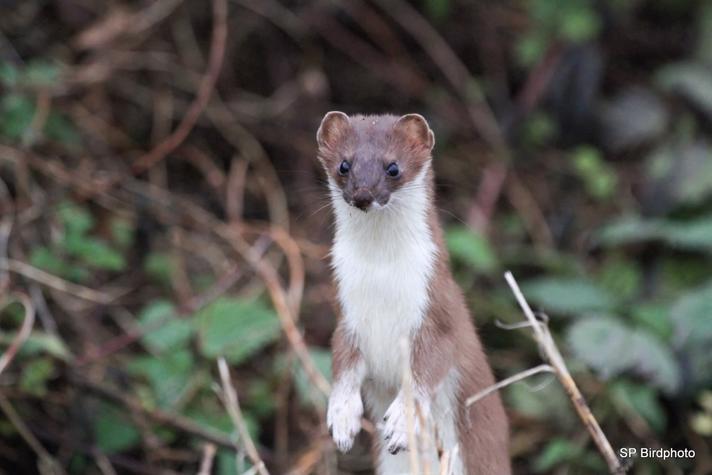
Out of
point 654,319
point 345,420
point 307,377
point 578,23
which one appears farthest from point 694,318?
point 345,420

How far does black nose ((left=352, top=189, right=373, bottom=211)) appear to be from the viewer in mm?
2574

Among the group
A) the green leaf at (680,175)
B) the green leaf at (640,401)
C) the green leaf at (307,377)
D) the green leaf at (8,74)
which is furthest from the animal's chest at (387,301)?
the green leaf at (8,74)

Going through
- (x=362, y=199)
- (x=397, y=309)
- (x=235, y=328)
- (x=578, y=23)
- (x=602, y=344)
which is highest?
(x=362, y=199)

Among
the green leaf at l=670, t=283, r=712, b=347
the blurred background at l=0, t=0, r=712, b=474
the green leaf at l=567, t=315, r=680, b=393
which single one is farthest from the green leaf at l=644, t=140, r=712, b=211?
the green leaf at l=567, t=315, r=680, b=393

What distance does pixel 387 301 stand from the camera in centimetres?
264

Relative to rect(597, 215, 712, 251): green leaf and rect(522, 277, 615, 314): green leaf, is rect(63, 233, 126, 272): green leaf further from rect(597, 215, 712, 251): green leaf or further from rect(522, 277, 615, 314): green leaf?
rect(597, 215, 712, 251): green leaf

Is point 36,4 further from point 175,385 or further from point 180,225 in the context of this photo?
point 175,385

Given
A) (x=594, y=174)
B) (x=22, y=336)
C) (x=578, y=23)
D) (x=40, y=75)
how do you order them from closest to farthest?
(x=22, y=336) → (x=40, y=75) → (x=578, y=23) → (x=594, y=174)

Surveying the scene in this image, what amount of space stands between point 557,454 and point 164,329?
64.4 inches

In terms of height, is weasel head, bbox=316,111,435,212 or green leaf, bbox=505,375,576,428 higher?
weasel head, bbox=316,111,435,212

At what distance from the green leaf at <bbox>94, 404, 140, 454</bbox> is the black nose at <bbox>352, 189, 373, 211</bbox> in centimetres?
202

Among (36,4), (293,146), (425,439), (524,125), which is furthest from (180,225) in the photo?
(425,439)

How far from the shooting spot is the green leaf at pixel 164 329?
4.32 m

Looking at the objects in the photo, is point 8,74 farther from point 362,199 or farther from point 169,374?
point 362,199
